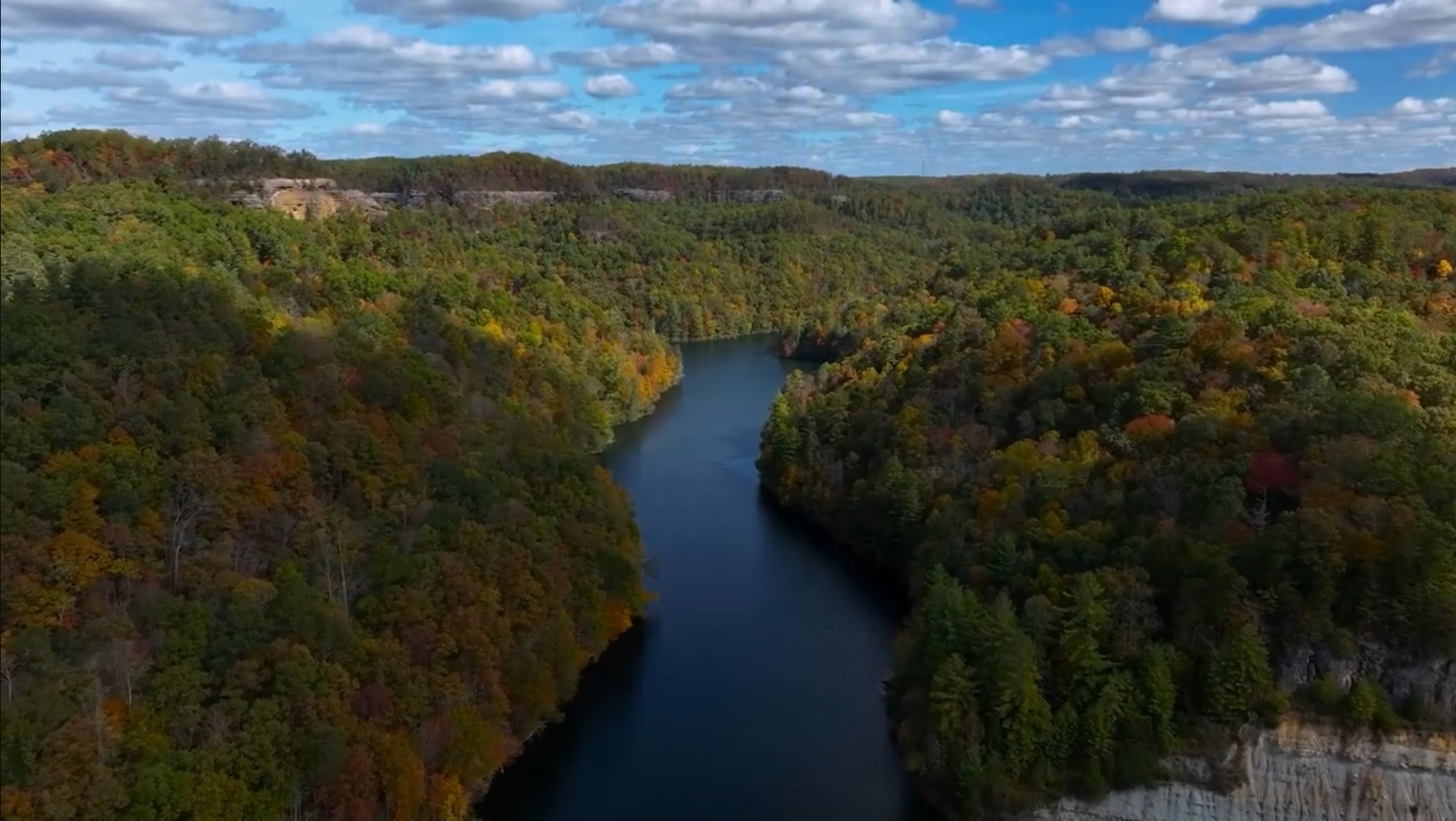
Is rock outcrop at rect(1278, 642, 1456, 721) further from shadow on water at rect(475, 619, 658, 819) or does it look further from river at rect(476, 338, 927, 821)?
shadow on water at rect(475, 619, 658, 819)

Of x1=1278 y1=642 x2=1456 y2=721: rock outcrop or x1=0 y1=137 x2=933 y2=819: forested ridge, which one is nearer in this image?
x1=0 y1=137 x2=933 y2=819: forested ridge

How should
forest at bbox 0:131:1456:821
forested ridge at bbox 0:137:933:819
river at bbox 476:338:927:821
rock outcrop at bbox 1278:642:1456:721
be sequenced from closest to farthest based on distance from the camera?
forested ridge at bbox 0:137:933:819 < forest at bbox 0:131:1456:821 < rock outcrop at bbox 1278:642:1456:721 < river at bbox 476:338:927:821

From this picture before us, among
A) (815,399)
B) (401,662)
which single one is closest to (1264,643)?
(401,662)

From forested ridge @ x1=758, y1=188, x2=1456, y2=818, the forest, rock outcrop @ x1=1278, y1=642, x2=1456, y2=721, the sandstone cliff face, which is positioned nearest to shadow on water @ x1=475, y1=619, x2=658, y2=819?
the forest

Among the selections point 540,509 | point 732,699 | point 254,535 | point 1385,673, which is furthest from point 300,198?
point 1385,673

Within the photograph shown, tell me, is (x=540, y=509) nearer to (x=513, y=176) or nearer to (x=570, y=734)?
(x=570, y=734)

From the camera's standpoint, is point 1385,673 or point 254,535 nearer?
point 1385,673

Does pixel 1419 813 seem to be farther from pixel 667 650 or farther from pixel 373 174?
pixel 373 174

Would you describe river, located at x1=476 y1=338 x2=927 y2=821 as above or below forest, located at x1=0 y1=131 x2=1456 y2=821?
below
